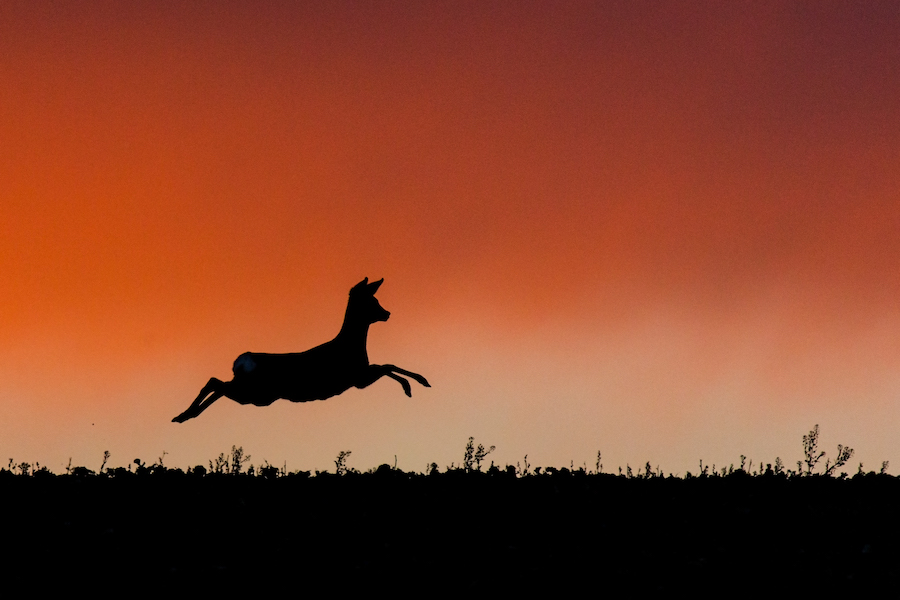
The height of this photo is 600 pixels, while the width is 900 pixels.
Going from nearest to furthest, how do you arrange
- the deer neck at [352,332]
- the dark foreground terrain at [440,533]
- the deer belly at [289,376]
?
the dark foreground terrain at [440,533], the deer belly at [289,376], the deer neck at [352,332]

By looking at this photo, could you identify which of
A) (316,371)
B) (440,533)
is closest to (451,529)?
(440,533)

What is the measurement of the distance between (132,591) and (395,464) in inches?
232

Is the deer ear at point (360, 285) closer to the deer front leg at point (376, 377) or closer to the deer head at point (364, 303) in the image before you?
the deer head at point (364, 303)

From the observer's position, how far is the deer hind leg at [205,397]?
1816cm

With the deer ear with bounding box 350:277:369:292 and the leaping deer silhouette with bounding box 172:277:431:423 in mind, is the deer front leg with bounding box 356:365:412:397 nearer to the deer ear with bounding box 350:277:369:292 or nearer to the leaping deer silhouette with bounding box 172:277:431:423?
the leaping deer silhouette with bounding box 172:277:431:423

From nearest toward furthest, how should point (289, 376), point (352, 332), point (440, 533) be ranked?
point (440, 533) < point (289, 376) < point (352, 332)

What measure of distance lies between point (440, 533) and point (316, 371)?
4468 millimetres

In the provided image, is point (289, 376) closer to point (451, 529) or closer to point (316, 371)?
point (316, 371)

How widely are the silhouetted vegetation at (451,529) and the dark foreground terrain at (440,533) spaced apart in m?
0.03

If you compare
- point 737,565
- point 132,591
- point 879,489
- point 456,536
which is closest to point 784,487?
point 879,489

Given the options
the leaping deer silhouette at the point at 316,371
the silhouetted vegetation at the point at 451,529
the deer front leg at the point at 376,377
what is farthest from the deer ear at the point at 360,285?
the silhouetted vegetation at the point at 451,529

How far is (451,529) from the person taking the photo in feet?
48.7

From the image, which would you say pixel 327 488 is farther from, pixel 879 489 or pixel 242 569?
pixel 879 489

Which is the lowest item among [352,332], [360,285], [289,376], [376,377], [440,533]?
[440,533]
